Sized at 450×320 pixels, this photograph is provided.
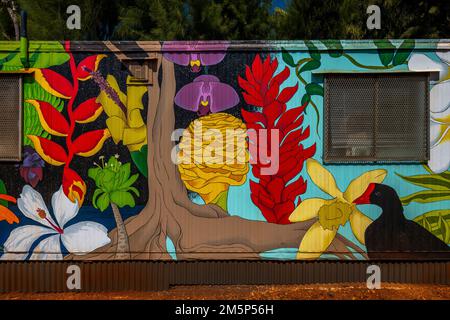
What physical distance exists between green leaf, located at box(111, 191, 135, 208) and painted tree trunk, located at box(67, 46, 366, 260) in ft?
0.63

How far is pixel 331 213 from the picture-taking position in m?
5.72

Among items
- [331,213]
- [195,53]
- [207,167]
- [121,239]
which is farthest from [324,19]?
[121,239]

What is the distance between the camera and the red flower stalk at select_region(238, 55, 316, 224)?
5727 mm

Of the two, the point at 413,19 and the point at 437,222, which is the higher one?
the point at 413,19

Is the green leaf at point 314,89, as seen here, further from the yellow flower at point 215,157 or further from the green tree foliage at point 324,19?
the green tree foliage at point 324,19

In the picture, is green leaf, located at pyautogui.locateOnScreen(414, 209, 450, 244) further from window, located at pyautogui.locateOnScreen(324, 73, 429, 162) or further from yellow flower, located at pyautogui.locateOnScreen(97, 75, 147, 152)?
yellow flower, located at pyautogui.locateOnScreen(97, 75, 147, 152)

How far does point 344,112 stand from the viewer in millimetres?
5758

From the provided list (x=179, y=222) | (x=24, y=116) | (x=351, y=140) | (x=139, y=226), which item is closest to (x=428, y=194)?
(x=351, y=140)

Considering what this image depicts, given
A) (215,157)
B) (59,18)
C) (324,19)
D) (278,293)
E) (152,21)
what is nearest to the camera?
(278,293)

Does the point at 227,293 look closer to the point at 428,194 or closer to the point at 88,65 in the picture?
the point at 428,194

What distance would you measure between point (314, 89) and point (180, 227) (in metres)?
2.44

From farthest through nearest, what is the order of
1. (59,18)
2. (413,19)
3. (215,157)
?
(413,19), (59,18), (215,157)

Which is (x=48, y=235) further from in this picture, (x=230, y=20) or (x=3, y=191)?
(x=230, y=20)

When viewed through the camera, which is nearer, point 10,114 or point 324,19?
point 10,114
